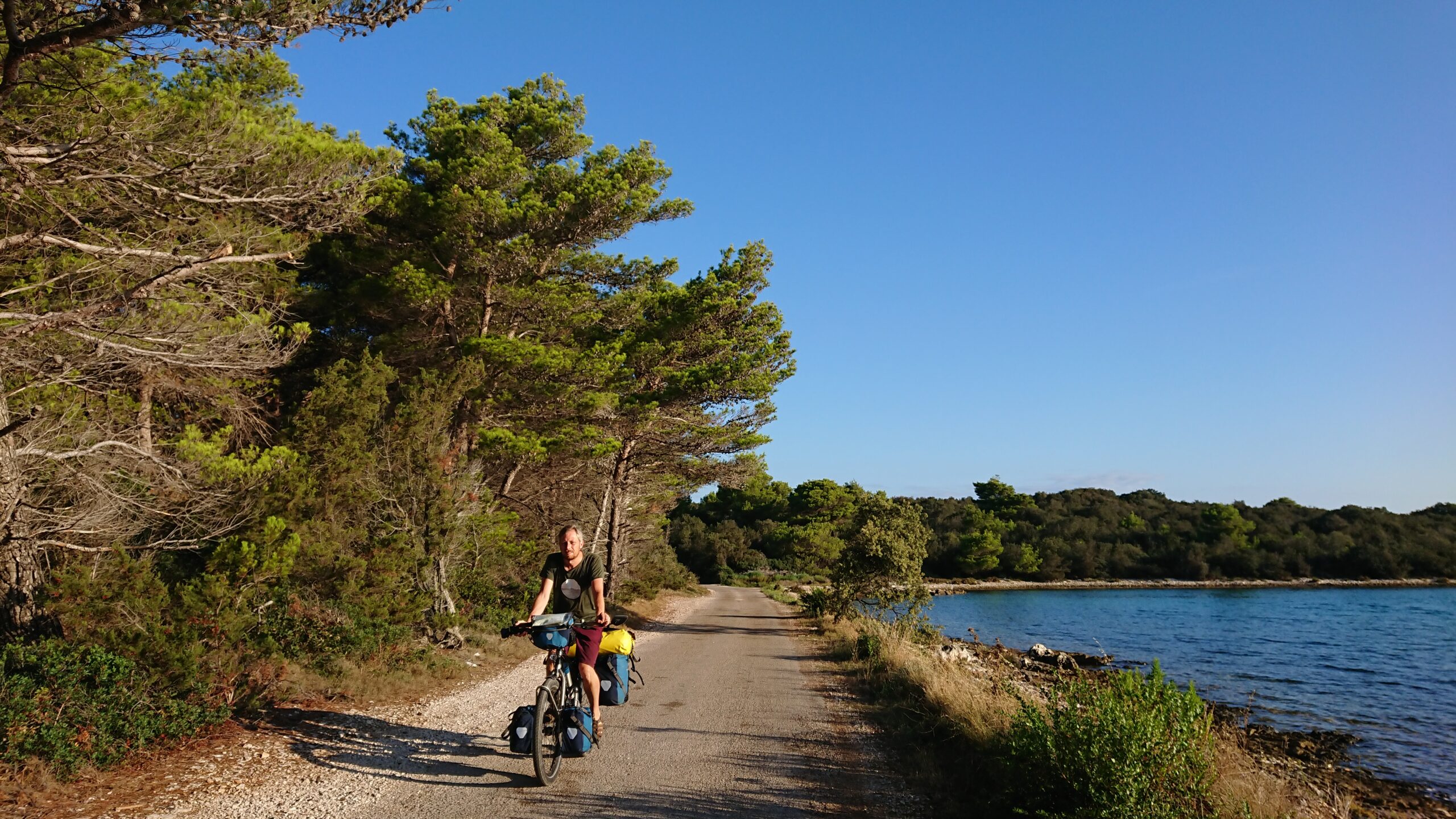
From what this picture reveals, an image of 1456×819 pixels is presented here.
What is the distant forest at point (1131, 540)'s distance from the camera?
85062mm

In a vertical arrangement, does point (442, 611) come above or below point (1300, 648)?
above

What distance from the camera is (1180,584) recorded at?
8900 centimetres

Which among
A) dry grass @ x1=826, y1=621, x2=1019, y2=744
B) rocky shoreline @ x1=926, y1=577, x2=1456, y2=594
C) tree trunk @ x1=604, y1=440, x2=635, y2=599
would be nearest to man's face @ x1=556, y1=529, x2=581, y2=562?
dry grass @ x1=826, y1=621, x2=1019, y2=744

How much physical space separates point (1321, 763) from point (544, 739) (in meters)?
13.1

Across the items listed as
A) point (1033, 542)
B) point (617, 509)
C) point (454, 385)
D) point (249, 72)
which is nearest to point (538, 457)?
point (454, 385)

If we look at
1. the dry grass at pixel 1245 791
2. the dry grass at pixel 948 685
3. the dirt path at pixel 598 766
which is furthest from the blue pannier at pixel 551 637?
the dry grass at pixel 1245 791

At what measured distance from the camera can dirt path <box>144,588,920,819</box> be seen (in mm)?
5082

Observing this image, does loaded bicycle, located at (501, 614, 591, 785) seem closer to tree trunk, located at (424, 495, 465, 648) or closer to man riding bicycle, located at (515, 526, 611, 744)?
man riding bicycle, located at (515, 526, 611, 744)

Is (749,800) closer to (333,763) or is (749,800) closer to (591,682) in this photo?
(591,682)

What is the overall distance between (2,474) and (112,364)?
1.40m

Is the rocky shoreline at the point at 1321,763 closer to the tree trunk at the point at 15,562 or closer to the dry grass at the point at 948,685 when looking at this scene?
the dry grass at the point at 948,685

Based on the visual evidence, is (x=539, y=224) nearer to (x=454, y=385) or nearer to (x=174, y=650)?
(x=454, y=385)

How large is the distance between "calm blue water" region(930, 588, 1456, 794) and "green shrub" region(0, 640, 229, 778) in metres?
8.72

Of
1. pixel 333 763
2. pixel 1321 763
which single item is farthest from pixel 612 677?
pixel 1321 763
